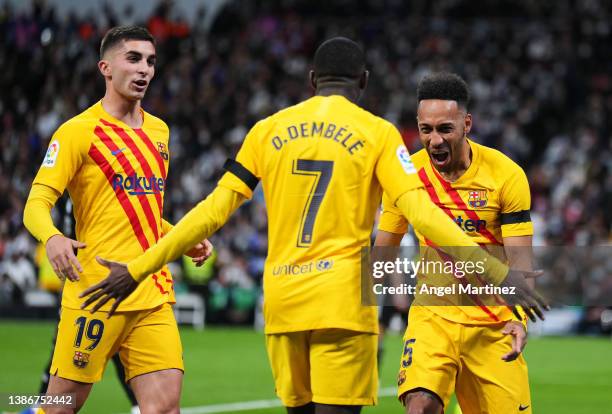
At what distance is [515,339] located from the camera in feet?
20.7

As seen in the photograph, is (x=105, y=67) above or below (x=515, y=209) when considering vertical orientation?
above

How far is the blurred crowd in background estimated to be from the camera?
22703 mm

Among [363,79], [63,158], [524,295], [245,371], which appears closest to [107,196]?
[63,158]

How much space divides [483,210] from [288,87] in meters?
19.3

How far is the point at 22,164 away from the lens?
2392 cm

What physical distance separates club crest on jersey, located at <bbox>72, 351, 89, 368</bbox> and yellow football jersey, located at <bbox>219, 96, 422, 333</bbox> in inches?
64.5

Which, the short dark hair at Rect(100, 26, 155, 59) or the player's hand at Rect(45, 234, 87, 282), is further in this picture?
the short dark hair at Rect(100, 26, 155, 59)

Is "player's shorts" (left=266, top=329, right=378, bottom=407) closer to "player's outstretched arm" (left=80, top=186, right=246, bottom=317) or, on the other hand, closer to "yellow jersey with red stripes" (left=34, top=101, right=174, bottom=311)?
"player's outstretched arm" (left=80, top=186, right=246, bottom=317)

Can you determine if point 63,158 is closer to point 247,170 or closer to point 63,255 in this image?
point 63,255

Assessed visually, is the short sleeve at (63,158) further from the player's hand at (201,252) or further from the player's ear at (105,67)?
the player's hand at (201,252)

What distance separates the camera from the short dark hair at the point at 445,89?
6777 millimetres

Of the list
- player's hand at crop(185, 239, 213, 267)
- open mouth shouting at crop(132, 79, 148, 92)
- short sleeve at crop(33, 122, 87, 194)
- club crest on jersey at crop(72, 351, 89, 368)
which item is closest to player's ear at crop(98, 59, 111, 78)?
open mouth shouting at crop(132, 79, 148, 92)

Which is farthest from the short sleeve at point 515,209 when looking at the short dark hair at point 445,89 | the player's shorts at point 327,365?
the player's shorts at point 327,365

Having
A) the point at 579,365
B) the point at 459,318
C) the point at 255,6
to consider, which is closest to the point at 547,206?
the point at 579,365
